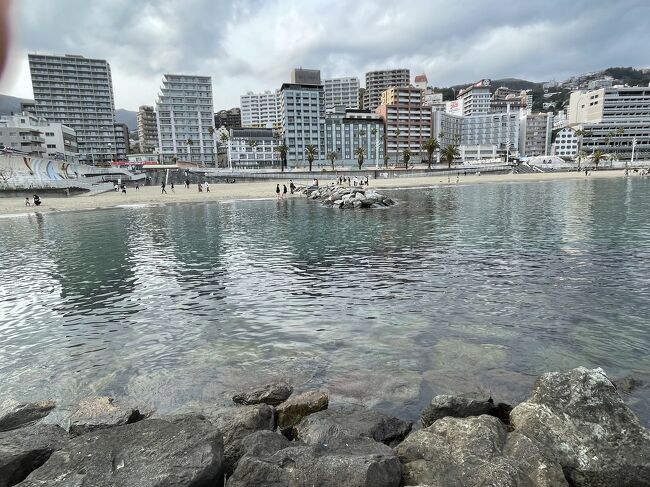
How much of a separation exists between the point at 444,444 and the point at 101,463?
4.40 meters

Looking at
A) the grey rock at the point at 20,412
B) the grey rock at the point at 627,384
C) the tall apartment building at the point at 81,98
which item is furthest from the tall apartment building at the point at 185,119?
the grey rock at the point at 627,384

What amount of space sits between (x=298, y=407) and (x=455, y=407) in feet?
8.81

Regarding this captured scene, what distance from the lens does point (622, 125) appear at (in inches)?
7407

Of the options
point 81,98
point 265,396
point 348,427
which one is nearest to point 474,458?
point 348,427

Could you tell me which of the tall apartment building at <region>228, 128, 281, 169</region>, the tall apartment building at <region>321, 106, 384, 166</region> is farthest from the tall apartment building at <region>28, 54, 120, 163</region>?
the tall apartment building at <region>321, 106, 384, 166</region>

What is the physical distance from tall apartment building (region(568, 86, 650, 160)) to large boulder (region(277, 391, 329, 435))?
714ft

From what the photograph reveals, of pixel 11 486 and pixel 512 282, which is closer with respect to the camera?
pixel 11 486

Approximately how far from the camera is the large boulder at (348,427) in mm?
6207

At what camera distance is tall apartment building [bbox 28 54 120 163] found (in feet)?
568

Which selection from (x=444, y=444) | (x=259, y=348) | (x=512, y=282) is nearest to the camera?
(x=444, y=444)

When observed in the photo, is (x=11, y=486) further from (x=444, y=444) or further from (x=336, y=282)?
(x=336, y=282)

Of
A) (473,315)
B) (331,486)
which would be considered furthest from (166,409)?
(473,315)

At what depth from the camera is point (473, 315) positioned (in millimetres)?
11805

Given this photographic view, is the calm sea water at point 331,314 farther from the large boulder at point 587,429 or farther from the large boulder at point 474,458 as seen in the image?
the large boulder at point 474,458
